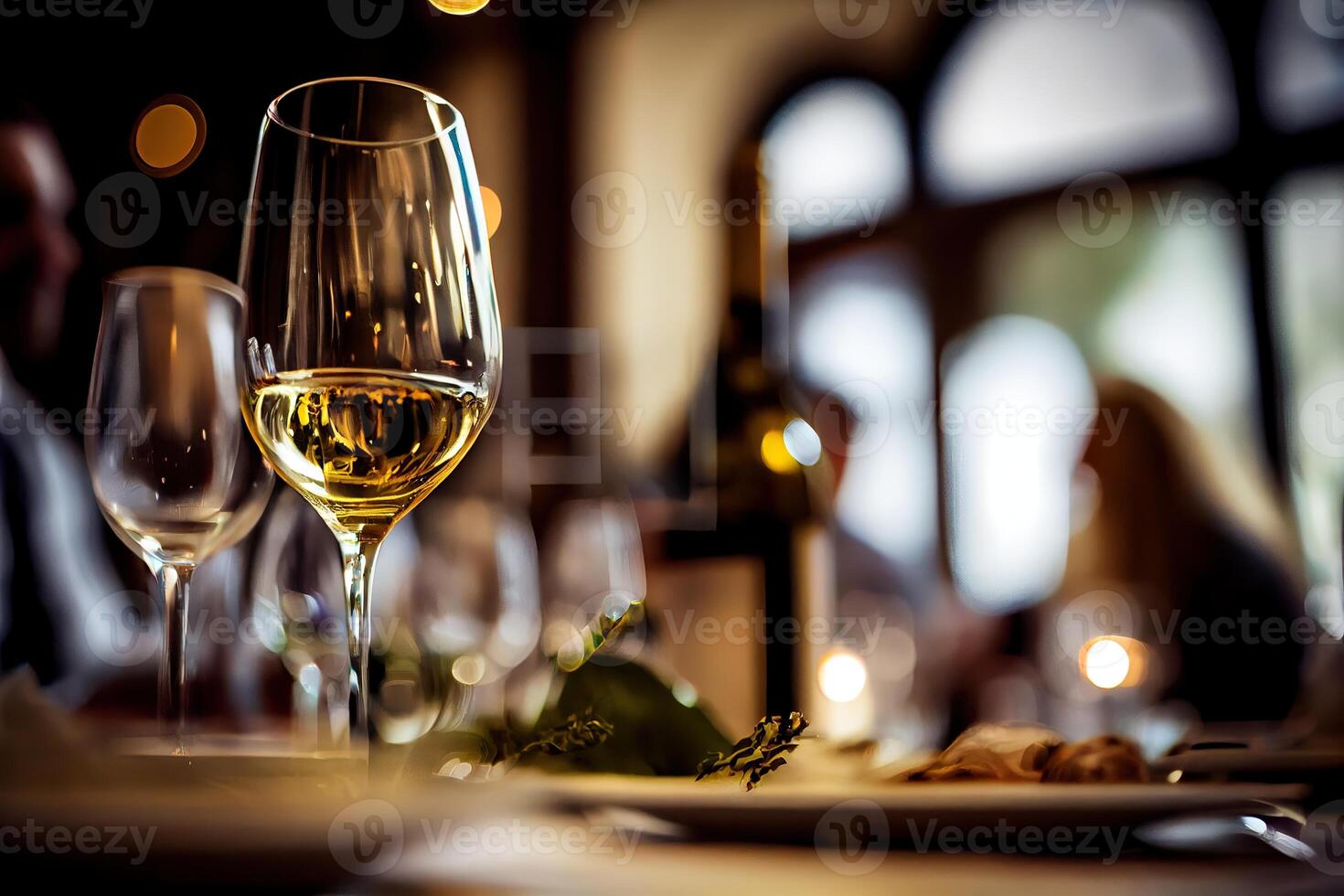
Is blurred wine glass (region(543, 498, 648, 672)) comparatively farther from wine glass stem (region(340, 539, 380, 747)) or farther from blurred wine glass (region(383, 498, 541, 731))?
wine glass stem (region(340, 539, 380, 747))

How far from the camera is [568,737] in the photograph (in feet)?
1.40

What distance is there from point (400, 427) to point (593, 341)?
3530 mm

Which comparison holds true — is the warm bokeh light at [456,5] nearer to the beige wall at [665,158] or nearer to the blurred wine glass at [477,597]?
the blurred wine glass at [477,597]

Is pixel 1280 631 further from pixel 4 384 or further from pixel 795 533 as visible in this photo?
pixel 4 384

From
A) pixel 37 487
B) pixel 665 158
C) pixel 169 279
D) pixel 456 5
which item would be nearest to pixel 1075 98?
pixel 665 158

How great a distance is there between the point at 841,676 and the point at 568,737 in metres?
0.78

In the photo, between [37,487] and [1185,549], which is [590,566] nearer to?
[37,487]

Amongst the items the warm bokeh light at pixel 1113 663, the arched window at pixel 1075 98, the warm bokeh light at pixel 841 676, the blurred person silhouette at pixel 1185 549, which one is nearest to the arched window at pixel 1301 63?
the arched window at pixel 1075 98

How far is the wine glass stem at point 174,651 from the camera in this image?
1.57 ft

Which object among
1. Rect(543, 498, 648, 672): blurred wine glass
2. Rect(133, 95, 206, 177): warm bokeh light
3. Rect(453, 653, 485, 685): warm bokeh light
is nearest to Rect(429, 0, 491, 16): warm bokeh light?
Rect(543, 498, 648, 672): blurred wine glass

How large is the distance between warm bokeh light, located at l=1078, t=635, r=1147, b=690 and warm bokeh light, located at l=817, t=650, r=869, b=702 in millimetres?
387

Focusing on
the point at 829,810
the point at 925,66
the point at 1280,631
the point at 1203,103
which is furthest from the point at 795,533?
the point at 925,66

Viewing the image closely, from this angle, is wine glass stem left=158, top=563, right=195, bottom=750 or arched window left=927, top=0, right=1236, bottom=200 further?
arched window left=927, top=0, right=1236, bottom=200

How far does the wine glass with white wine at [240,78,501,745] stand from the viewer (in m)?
0.39
